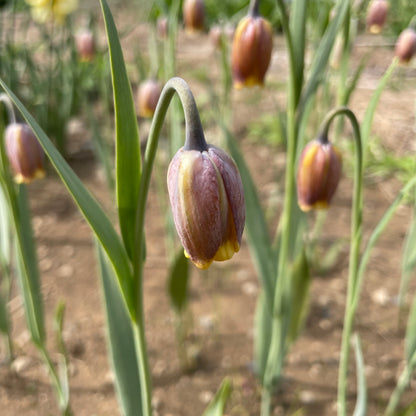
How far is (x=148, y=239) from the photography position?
2.12 metres

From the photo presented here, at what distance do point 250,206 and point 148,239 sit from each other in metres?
1.12

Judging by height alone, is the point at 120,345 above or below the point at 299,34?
below

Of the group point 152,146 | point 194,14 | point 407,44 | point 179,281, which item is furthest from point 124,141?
point 407,44

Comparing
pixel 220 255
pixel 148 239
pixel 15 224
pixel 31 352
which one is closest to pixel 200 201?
pixel 220 255

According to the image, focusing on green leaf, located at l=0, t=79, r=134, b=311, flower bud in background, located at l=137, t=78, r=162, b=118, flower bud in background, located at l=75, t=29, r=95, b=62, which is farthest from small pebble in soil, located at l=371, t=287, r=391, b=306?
flower bud in background, located at l=75, t=29, r=95, b=62

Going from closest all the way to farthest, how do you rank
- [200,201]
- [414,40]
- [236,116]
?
1. [200,201]
2. [414,40]
3. [236,116]

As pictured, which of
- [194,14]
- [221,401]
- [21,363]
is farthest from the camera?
[194,14]

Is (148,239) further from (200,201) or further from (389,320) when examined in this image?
(200,201)

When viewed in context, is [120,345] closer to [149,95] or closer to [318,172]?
[318,172]

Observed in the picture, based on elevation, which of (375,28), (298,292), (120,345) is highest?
(375,28)

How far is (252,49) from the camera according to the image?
0.95 meters

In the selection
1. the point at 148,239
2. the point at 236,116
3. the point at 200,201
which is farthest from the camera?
the point at 236,116

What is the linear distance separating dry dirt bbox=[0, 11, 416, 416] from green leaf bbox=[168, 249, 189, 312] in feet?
0.93

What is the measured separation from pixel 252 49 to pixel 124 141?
18.0 inches
